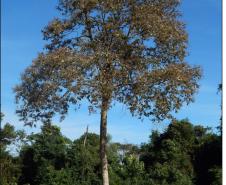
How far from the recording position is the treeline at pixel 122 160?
20.5 m

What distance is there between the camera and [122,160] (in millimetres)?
24562

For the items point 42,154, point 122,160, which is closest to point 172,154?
point 122,160

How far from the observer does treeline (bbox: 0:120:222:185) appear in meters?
20.5

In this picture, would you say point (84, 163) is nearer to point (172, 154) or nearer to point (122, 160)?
point (122, 160)

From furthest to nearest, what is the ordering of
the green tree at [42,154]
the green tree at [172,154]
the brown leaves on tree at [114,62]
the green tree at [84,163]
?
the green tree at [42,154] → the green tree at [84,163] → the green tree at [172,154] → the brown leaves on tree at [114,62]

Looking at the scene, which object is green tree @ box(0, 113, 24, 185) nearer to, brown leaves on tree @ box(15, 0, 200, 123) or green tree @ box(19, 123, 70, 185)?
green tree @ box(19, 123, 70, 185)

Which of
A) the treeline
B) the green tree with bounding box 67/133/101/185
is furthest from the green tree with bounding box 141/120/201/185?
the green tree with bounding box 67/133/101/185

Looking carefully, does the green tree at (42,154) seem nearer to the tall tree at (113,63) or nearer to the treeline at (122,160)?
the treeline at (122,160)

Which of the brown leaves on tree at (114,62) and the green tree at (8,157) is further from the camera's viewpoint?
the green tree at (8,157)

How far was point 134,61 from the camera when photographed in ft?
39.6

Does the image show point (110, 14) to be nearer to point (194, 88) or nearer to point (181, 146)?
point (194, 88)

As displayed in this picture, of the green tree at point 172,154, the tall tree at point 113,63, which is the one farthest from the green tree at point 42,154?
the tall tree at point 113,63

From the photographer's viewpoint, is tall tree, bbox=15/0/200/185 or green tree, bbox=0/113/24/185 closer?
tall tree, bbox=15/0/200/185

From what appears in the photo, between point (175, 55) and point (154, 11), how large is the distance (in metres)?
1.08
